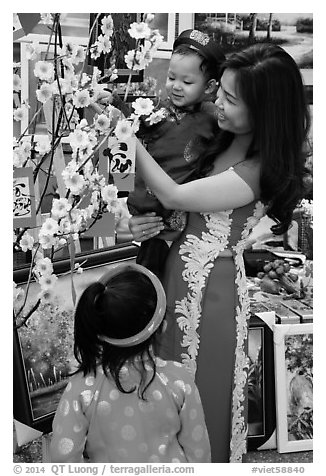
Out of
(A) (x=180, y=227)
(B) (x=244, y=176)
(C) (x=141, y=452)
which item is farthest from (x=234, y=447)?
(B) (x=244, y=176)

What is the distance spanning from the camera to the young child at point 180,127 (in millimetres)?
1773

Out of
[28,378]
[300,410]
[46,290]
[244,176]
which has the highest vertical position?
[244,176]

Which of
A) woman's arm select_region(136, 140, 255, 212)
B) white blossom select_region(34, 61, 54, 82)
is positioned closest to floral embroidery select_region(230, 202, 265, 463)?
woman's arm select_region(136, 140, 255, 212)

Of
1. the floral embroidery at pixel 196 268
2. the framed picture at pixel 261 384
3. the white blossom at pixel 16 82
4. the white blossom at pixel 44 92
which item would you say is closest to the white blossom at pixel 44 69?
the white blossom at pixel 44 92

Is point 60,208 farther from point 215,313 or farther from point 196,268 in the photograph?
point 215,313

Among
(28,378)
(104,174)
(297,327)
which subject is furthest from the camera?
(297,327)

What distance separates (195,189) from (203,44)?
37cm

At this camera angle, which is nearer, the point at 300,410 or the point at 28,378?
the point at 28,378

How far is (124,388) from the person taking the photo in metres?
1.56

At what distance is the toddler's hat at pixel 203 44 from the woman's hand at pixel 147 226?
437 millimetres
